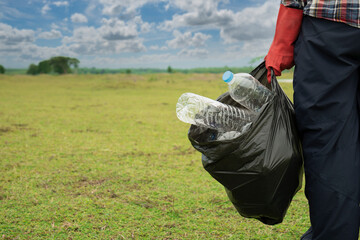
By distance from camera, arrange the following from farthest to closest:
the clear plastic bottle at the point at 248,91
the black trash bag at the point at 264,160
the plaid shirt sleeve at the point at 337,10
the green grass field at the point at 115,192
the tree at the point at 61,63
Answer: the tree at the point at 61,63
the green grass field at the point at 115,192
the clear plastic bottle at the point at 248,91
the black trash bag at the point at 264,160
the plaid shirt sleeve at the point at 337,10

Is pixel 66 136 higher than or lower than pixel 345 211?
lower

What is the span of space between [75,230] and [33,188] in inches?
39.5

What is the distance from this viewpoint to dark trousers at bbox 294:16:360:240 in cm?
133

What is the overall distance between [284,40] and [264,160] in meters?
0.56

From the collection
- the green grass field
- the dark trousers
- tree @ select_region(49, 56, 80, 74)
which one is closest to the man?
the dark trousers

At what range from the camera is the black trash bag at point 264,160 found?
4.66 ft

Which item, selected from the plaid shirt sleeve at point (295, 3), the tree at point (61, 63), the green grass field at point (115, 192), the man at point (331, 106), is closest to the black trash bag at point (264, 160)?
the man at point (331, 106)

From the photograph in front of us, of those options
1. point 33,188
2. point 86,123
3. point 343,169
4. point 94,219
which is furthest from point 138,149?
point 343,169

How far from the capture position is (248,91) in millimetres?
1704

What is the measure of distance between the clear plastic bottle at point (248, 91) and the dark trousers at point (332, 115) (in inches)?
9.7

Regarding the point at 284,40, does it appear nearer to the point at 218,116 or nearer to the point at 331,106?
the point at 331,106

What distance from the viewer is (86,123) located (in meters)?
6.51

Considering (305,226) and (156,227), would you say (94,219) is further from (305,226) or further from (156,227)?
(305,226)

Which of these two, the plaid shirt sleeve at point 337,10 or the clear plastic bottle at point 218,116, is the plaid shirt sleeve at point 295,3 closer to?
the plaid shirt sleeve at point 337,10
